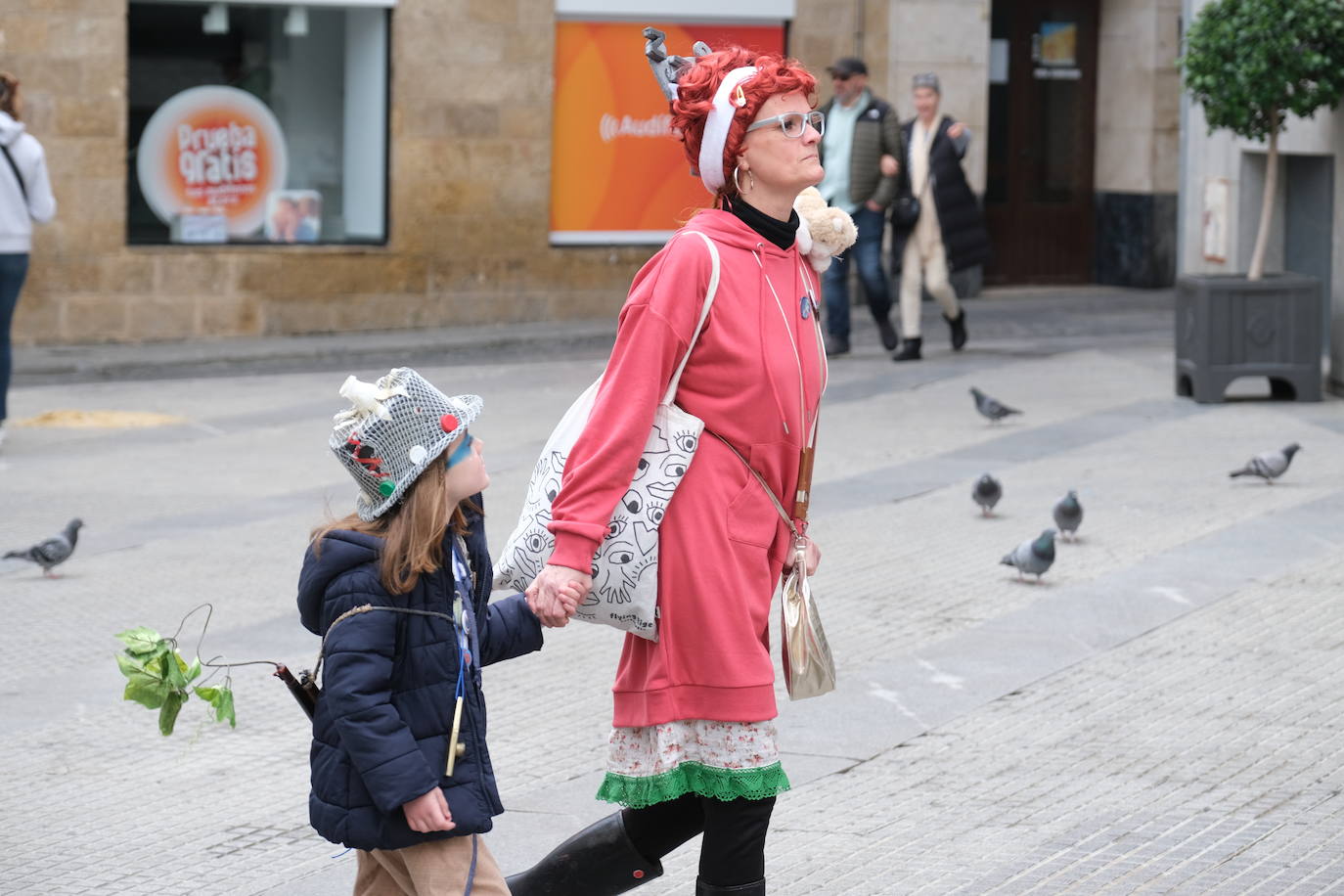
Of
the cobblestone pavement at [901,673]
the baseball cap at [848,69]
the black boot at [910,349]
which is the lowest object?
the cobblestone pavement at [901,673]

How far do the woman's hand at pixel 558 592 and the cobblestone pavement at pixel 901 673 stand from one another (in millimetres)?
1282

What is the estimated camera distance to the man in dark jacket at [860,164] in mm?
13914

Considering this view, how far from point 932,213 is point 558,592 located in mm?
10930

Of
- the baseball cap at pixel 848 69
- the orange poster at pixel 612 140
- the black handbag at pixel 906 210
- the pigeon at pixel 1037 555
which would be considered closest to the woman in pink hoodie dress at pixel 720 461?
the pigeon at pixel 1037 555

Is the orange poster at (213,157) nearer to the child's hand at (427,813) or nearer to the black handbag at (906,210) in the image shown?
the black handbag at (906,210)

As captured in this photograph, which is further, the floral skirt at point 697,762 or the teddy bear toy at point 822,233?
the teddy bear toy at point 822,233

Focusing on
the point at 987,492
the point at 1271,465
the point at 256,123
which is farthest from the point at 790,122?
the point at 256,123

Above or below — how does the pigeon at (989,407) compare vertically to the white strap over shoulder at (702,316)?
below

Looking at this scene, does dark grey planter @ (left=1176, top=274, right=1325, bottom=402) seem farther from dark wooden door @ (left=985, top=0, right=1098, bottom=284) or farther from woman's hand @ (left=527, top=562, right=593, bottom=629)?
woman's hand @ (left=527, top=562, right=593, bottom=629)

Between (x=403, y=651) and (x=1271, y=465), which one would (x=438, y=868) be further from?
(x=1271, y=465)

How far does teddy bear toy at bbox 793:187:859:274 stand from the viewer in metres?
4.02

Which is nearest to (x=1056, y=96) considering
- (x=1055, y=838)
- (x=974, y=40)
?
(x=974, y=40)

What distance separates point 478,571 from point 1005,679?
2998 millimetres

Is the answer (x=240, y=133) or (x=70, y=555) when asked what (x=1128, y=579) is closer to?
(x=70, y=555)
